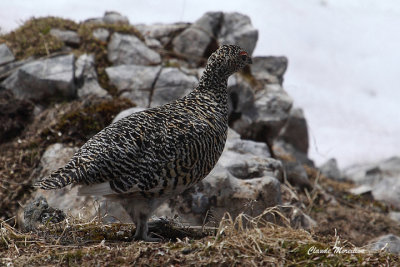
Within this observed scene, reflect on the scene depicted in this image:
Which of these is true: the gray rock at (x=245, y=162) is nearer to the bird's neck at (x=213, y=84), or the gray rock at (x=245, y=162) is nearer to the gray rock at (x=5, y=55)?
the bird's neck at (x=213, y=84)

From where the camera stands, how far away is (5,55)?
11.8m

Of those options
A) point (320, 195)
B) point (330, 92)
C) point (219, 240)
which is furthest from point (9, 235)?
point (330, 92)

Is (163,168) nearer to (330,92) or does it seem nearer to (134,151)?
(134,151)

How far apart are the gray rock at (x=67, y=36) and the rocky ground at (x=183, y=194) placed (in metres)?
0.04

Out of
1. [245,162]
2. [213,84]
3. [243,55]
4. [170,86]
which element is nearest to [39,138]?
[170,86]

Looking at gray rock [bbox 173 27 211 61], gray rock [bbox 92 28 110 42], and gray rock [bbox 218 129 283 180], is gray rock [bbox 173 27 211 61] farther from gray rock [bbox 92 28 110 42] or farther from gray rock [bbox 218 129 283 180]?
gray rock [bbox 218 129 283 180]

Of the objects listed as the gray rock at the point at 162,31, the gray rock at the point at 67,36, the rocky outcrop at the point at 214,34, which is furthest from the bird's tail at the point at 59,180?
the gray rock at the point at 162,31

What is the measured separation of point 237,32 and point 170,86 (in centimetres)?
370

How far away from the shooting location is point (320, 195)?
1252 centimetres

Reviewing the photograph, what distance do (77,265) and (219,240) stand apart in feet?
4.23

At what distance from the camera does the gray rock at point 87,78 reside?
11.0 m

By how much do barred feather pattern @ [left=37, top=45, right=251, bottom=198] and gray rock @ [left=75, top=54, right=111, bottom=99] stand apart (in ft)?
17.5

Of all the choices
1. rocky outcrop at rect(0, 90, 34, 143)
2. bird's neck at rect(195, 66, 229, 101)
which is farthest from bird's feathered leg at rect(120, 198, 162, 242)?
rocky outcrop at rect(0, 90, 34, 143)

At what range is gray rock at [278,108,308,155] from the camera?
16.7m
